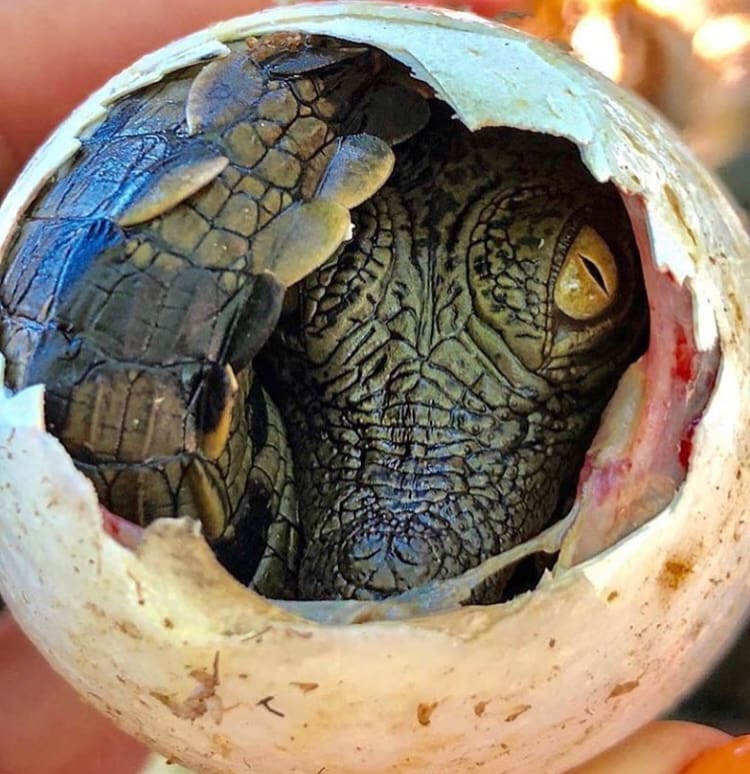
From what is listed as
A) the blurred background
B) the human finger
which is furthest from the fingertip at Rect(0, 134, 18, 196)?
the blurred background

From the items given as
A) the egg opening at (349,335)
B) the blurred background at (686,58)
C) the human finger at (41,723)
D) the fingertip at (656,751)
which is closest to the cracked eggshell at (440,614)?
the egg opening at (349,335)

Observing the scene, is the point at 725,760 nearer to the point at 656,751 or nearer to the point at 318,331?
the point at 656,751

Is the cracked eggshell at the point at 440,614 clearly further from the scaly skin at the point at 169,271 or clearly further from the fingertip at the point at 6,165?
the fingertip at the point at 6,165

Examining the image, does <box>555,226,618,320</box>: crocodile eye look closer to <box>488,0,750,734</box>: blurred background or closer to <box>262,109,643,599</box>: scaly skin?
<box>262,109,643,599</box>: scaly skin

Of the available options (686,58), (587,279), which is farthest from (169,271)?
(686,58)

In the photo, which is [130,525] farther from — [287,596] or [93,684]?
[287,596]

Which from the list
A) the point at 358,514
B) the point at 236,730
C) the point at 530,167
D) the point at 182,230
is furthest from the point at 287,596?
the point at 530,167
